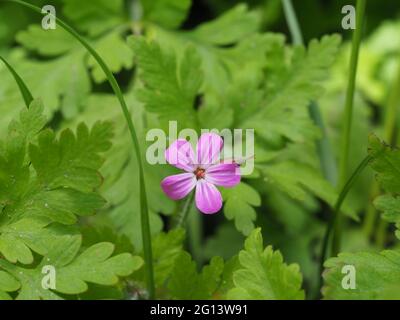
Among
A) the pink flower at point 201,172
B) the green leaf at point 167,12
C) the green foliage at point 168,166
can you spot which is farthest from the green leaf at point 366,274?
the green leaf at point 167,12

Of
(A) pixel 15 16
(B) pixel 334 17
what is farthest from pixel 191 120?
(B) pixel 334 17

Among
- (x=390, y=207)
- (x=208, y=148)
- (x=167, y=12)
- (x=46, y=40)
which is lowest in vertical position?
(x=390, y=207)

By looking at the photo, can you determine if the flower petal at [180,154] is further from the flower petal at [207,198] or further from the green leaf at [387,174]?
→ the green leaf at [387,174]

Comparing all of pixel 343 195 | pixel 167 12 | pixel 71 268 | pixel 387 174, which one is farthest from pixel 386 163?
pixel 167 12

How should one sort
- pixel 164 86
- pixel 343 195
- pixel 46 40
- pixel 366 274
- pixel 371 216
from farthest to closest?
pixel 371 216, pixel 46 40, pixel 164 86, pixel 343 195, pixel 366 274

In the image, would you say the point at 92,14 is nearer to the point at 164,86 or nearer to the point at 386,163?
the point at 164,86
